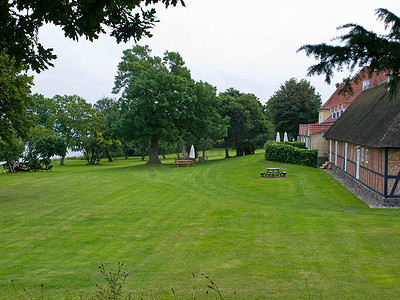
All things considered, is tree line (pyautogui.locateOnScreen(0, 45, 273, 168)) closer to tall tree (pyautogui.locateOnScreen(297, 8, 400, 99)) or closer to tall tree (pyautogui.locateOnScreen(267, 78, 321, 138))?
tall tree (pyautogui.locateOnScreen(267, 78, 321, 138))

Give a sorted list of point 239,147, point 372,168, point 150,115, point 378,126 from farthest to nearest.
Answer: point 239,147 < point 150,115 < point 372,168 < point 378,126

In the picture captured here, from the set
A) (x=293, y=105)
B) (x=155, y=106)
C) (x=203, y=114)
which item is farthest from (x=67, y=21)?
(x=293, y=105)

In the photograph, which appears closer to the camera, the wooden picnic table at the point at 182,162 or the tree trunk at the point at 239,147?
the wooden picnic table at the point at 182,162

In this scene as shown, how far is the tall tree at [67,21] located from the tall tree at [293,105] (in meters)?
52.7

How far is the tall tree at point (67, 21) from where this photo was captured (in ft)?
24.1

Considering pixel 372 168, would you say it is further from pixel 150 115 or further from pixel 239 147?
pixel 239 147

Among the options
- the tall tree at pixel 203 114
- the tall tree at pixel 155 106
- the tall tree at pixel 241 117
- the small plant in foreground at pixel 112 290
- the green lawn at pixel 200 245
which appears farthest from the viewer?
the tall tree at pixel 241 117

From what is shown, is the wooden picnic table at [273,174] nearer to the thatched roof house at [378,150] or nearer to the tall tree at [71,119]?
the thatched roof house at [378,150]

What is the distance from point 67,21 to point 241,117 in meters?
51.4

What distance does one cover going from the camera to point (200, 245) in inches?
448

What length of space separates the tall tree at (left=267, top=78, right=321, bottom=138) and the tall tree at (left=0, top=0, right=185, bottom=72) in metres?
52.7

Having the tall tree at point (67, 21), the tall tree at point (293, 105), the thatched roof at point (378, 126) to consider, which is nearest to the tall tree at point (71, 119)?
the tall tree at point (293, 105)

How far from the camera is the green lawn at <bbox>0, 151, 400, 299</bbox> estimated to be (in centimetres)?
780

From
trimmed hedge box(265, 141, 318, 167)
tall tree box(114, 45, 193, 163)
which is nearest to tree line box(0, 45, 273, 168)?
tall tree box(114, 45, 193, 163)
